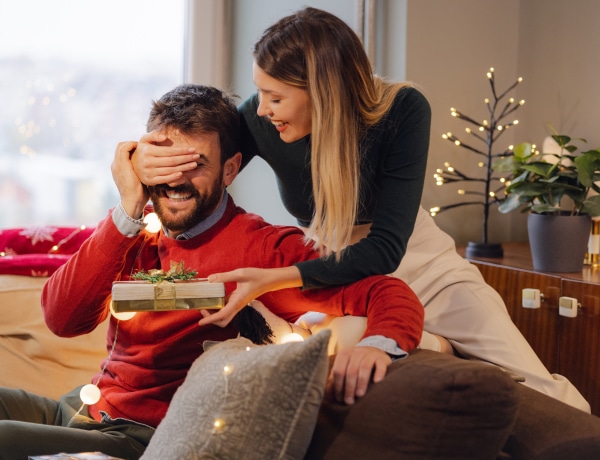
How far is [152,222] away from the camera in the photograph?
5.06ft

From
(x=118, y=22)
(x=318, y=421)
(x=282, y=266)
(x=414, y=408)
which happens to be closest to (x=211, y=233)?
(x=282, y=266)

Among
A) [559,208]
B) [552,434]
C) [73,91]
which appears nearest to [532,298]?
[559,208]

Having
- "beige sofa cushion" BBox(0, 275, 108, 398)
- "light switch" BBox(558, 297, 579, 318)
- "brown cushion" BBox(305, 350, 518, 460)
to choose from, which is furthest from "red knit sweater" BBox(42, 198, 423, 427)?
"light switch" BBox(558, 297, 579, 318)

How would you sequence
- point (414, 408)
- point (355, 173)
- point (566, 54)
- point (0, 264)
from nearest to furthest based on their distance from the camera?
point (414, 408), point (355, 173), point (0, 264), point (566, 54)

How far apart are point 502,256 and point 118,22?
1.68 metres

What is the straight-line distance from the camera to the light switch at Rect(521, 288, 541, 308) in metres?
2.41

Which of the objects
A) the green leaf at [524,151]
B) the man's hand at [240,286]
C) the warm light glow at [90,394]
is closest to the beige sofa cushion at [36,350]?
the warm light glow at [90,394]

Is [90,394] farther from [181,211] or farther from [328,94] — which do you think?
[328,94]

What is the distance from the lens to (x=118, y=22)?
3.07 meters

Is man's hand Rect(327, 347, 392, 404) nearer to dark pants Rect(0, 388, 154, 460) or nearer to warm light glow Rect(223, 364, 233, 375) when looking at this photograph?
warm light glow Rect(223, 364, 233, 375)

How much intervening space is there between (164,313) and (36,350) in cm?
81

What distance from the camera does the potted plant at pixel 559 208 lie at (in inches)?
93.2

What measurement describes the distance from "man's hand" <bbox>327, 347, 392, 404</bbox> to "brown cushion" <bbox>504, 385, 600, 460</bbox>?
186 mm

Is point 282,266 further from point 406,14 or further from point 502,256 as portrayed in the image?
point 406,14
